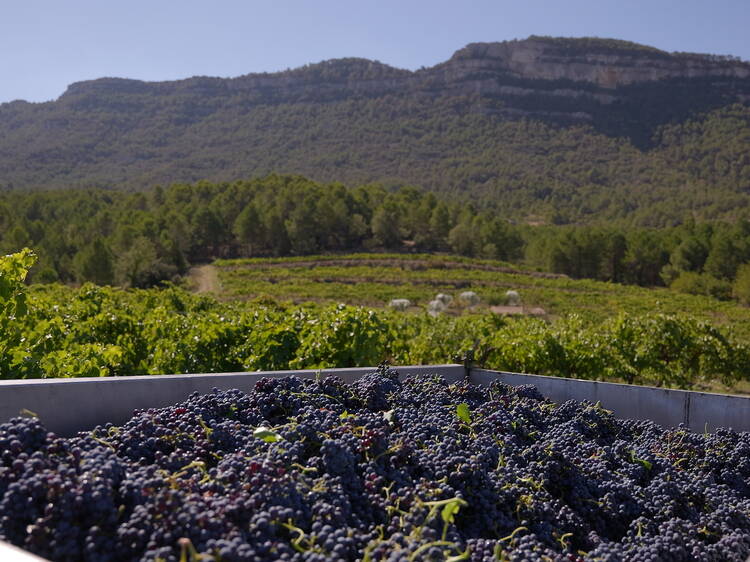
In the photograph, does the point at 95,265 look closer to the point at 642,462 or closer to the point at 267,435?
the point at 267,435

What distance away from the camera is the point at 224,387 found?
10.5ft

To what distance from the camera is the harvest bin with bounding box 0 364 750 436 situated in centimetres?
240

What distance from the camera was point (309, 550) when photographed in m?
1.58

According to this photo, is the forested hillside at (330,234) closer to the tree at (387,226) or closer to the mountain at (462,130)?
the tree at (387,226)

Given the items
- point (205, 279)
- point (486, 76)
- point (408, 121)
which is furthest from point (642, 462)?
point (486, 76)

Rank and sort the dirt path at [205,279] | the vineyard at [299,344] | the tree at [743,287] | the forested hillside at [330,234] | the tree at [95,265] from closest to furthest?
the vineyard at [299,344], the tree at [95,265], the dirt path at [205,279], the tree at [743,287], the forested hillside at [330,234]

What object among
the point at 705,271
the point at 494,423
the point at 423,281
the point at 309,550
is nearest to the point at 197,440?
the point at 309,550

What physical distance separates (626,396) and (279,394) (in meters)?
2.78

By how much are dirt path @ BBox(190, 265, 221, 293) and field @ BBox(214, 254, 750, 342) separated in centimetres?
81

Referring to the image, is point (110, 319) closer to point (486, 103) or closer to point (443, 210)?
point (443, 210)

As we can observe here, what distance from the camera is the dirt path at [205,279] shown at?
50.7m

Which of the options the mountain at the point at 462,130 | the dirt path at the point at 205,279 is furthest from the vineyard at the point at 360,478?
the mountain at the point at 462,130

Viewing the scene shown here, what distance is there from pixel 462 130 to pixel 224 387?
145m

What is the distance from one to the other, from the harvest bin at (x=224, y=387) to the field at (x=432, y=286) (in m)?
31.2
